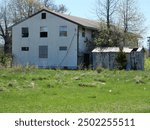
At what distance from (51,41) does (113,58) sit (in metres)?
8.10

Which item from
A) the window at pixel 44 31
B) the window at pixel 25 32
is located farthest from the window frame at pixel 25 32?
the window at pixel 44 31

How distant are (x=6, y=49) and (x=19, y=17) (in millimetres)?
7005

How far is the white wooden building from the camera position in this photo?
164ft

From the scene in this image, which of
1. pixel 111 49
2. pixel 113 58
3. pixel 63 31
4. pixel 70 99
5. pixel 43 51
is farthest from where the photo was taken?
pixel 43 51

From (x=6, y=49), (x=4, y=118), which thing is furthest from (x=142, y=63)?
(x=4, y=118)

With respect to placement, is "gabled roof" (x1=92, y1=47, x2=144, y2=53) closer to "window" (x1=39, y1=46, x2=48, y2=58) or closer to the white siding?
the white siding

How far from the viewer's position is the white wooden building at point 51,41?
4991 cm

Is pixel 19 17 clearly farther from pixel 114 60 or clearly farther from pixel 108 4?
pixel 114 60

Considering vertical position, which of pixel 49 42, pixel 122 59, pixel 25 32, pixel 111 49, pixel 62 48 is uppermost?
pixel 25 32

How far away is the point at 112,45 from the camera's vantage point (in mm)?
52375

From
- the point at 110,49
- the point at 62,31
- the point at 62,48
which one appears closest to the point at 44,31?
the point at 62,31

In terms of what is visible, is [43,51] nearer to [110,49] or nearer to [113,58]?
[110,49]

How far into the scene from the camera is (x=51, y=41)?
51.0 meters

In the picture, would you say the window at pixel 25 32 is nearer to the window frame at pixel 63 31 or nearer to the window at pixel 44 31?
the window at pixel 44 31
